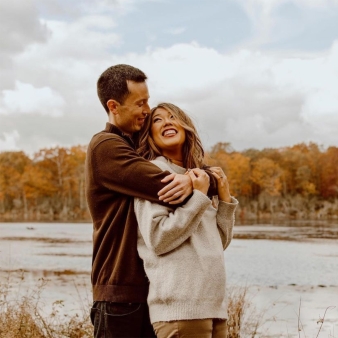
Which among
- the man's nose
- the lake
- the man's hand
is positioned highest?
the man's nose

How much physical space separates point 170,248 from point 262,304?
9.42 metres

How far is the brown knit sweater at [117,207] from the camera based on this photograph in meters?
2.82

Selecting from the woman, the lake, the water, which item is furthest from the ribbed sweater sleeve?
the water

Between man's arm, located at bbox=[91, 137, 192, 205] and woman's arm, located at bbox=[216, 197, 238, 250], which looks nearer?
man's arm, located at bbox=[91, 137, 192, 205]

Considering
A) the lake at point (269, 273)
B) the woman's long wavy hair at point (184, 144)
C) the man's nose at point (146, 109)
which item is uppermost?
the man's nose at point (146, 109)

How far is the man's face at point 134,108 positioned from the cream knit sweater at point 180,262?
1.59 feet

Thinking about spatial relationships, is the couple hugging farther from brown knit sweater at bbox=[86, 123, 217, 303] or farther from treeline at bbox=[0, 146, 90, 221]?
treeline at bbox=[0, 146, 90, 221]

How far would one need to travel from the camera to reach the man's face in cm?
309

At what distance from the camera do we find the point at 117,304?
2834mm

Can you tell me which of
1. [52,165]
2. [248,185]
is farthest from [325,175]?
[52,165]

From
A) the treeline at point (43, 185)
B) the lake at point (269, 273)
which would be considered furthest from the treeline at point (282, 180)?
the lake at point (269, 273)

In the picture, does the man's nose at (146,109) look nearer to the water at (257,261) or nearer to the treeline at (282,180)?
the water at (257,261)

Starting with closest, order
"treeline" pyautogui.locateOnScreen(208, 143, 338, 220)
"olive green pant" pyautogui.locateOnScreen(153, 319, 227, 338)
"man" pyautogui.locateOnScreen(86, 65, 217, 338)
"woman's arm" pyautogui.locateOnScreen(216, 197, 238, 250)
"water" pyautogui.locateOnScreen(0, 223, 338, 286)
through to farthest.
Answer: "olive green pant" pyautogui.locateOnScreen(153, 319, 227, 338) < "man" pyautogui.locateOnScreen(86, 65, 217, 338) < "woman's arm" pyautogui.locateOnScreen(216, 197, 238, 250) < "water" pyautogui.locateOnScreen(0, 223, 338, 286) < "treeline" pyautogui.locateOnScreen(208, 143, 338, 220)

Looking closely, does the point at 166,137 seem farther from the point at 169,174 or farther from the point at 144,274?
the point at 144,274
